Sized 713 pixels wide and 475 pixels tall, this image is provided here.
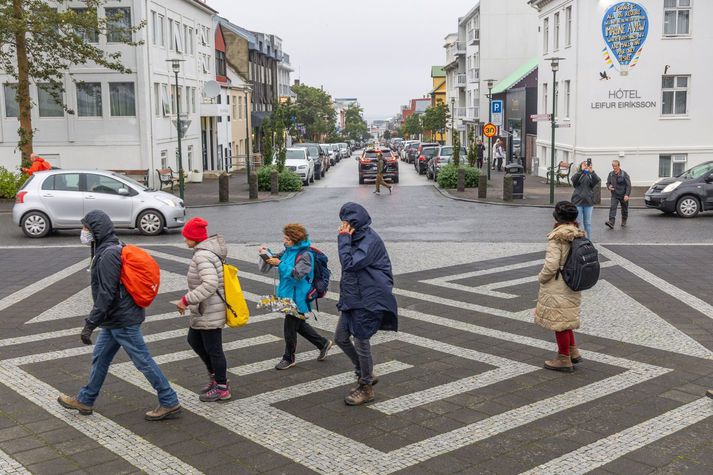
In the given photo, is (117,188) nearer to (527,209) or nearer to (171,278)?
(171,278)

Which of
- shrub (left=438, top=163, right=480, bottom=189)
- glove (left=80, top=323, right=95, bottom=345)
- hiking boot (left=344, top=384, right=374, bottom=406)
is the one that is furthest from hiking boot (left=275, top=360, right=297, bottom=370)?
shrub (left=438, top=163, right=480, bottom=189)

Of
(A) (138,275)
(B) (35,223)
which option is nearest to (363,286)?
(A) (138,275)

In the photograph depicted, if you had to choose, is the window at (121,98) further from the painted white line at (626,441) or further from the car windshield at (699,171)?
the painted white line at (626,441)

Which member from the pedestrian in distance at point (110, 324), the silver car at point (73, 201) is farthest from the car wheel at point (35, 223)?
the pedestrian in distance at point (110, 324)

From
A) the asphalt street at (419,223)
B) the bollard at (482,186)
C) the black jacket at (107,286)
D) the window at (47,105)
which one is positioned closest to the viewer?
the black jacket at (107,286)

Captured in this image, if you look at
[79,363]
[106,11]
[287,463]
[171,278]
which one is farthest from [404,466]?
[106,11]

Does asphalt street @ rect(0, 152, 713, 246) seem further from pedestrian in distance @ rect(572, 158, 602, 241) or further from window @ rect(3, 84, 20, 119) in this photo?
window @ rect(3, 84, 20, 119)

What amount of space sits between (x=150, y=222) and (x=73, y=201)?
5.89ft

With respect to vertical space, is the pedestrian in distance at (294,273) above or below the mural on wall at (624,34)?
below

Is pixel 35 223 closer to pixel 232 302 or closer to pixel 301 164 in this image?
pixel 232 302

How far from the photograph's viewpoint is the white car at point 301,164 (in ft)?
124

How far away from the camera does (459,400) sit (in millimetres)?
7160

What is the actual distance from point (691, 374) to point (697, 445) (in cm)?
196

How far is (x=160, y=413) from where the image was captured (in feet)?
21.9
